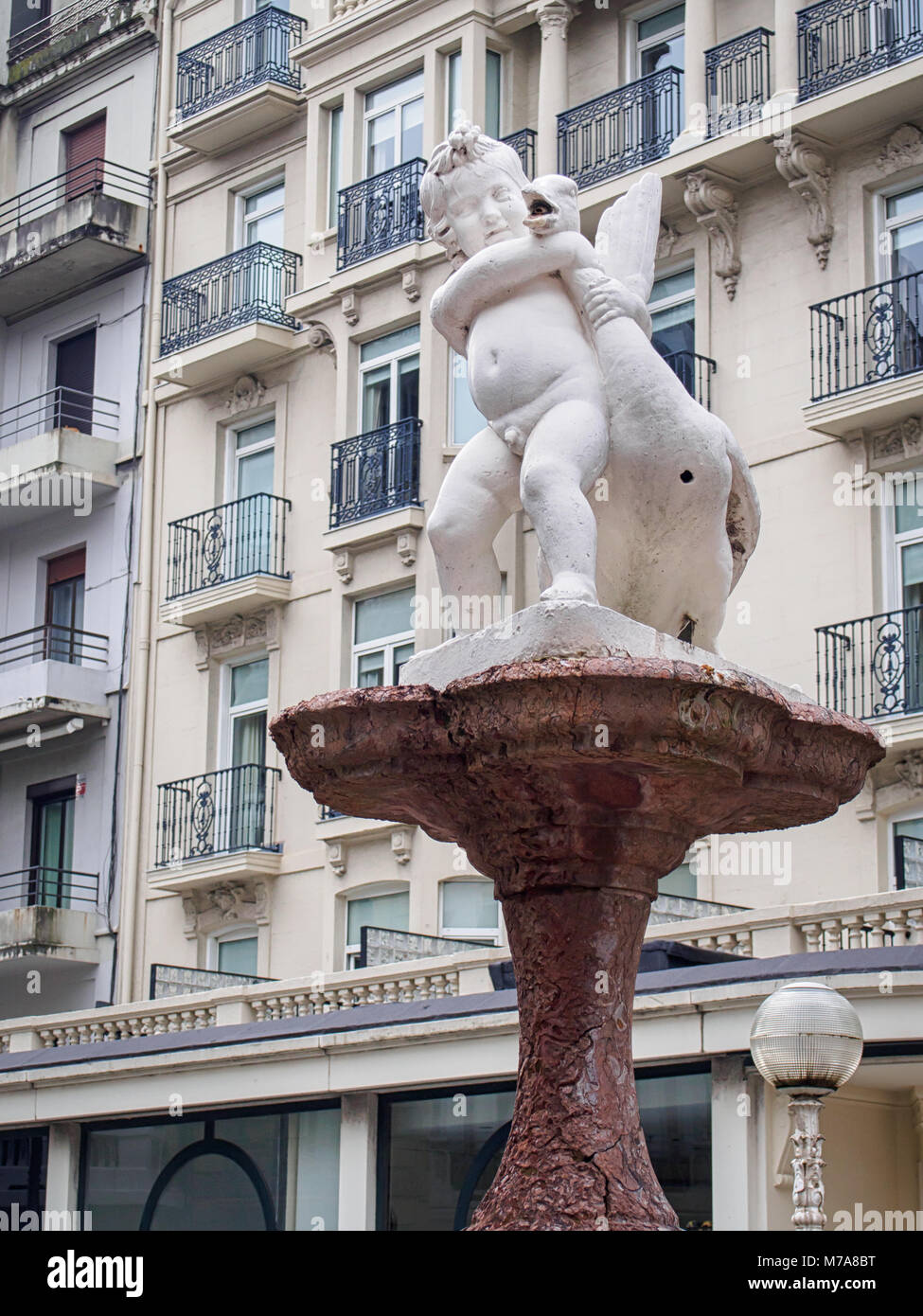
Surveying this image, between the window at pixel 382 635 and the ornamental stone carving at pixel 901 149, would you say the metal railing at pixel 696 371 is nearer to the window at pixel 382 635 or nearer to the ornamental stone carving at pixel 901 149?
the ornamental stone carving at pixel 901 149

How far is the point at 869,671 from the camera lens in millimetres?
19938

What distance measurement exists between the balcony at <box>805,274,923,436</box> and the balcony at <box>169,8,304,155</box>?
9443mm

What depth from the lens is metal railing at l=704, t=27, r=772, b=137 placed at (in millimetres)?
22047

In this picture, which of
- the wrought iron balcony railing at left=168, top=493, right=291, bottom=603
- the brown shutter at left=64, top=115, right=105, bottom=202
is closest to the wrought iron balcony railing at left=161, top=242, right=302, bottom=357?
the wrought iron balcony railing at left=168, top=493, right=291, bottom=603

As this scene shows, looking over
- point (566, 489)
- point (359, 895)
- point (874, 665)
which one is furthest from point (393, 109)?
point (566, 489)

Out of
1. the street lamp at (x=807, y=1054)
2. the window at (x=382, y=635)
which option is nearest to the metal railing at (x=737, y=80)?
the window at (x=382, y=635)

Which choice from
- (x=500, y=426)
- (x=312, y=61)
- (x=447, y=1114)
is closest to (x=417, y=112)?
(x=312, y=61)

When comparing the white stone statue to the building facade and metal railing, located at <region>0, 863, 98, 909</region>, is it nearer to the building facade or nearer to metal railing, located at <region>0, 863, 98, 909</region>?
the building facade

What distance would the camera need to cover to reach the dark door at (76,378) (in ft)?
99.6

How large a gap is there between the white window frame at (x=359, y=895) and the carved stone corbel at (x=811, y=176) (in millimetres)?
7909

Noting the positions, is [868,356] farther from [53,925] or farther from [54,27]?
[54,27]
